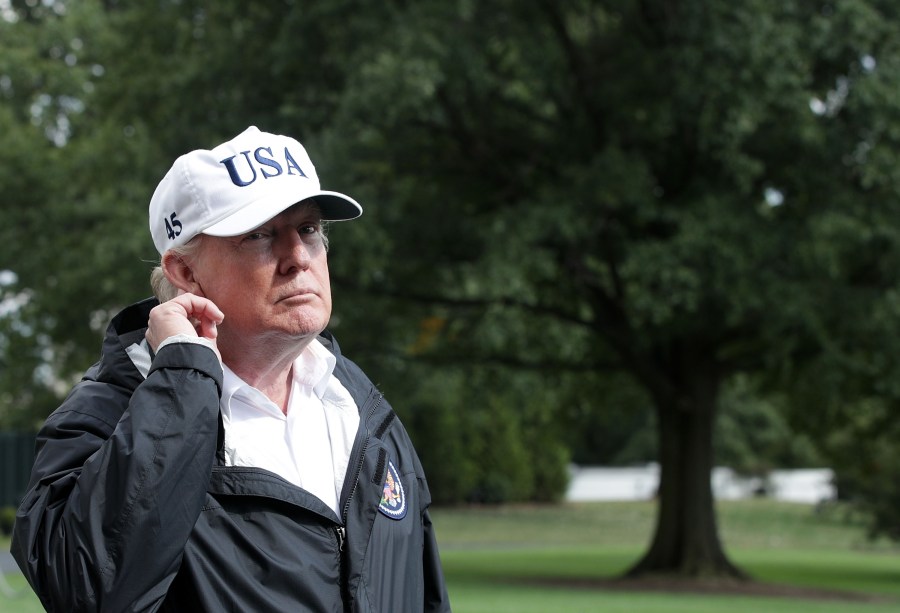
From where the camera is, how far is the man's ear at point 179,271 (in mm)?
2627

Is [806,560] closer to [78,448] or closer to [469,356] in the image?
[469,356]

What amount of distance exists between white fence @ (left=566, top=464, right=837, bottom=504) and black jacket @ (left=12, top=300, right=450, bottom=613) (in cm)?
5251

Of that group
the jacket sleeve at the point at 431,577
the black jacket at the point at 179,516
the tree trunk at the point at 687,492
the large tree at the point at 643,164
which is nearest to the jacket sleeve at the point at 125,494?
the black jacket at the point at 179,516

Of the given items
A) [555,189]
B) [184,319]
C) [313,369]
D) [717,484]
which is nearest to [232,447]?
[184,319]

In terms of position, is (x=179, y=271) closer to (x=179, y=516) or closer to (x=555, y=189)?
Answer: (x=179, y=516)

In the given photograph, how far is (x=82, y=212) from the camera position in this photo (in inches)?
815

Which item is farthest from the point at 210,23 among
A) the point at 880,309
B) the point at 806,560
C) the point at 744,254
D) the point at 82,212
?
the point at 806,560

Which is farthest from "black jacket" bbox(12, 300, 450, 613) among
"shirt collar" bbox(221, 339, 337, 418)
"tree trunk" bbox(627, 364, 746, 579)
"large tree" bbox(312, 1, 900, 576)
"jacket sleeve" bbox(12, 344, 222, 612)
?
"tree trunk" bbox(627, 364, 746, 579)

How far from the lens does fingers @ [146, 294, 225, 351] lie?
2.38m

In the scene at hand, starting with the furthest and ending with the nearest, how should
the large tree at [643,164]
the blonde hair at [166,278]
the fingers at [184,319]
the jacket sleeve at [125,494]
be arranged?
1. the large tree at [643,164]
2. the blonde hair at [166,278]
3. the fingers at [184,319]
4. the jacket sleeve at [125,494]

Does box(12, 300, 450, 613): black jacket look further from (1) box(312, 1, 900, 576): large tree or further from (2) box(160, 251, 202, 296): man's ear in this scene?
(1) box(312, 1, 900, 576): large tree

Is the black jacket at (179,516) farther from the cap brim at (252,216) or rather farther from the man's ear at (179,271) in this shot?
the cap brim at (252,216)

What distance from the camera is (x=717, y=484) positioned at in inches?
2335

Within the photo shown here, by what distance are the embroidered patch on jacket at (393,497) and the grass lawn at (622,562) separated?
1119 cm
